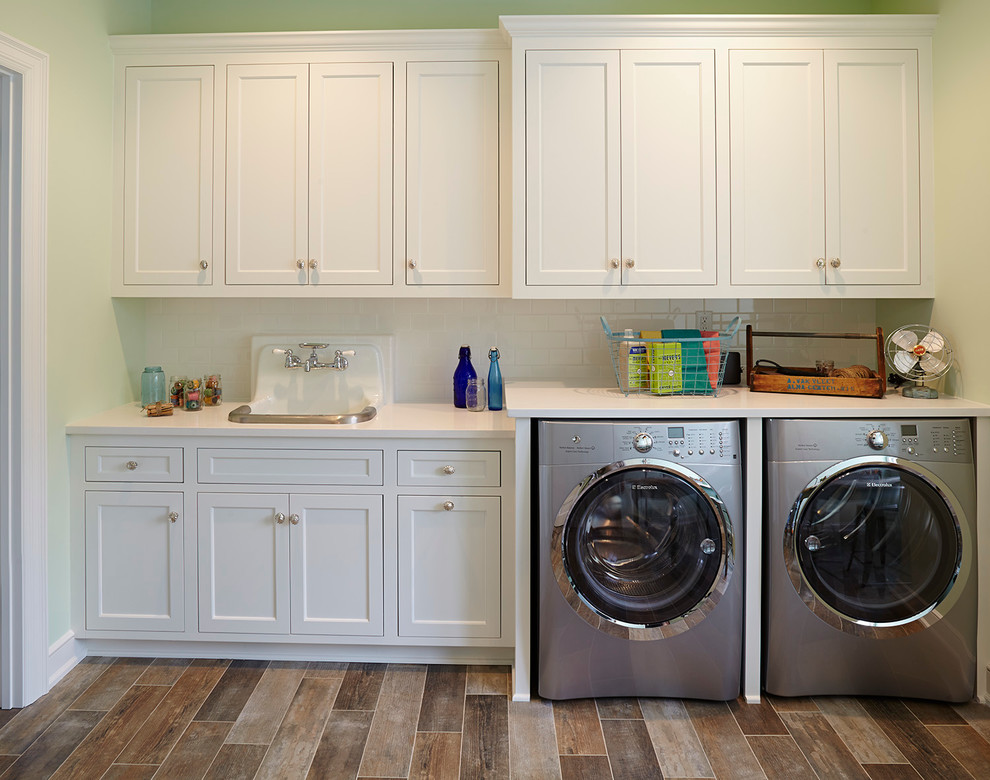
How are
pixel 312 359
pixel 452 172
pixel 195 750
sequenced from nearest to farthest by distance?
pixel 195 750
pixel 452 172
pixel 312 359

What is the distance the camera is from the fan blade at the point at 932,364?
8.04 ft

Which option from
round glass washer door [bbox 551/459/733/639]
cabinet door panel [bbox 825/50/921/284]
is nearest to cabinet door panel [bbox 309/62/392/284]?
round glass washer door [bbox 551/459/733/639]

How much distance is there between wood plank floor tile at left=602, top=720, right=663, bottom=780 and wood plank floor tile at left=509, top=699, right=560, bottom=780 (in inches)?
6.3

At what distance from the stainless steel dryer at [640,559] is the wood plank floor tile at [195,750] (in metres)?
0.98

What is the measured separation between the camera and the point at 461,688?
94.2 inches

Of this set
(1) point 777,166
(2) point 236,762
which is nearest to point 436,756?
(2) point 236,762

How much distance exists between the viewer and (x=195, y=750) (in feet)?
6.65

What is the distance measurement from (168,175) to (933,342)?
9.42 ft

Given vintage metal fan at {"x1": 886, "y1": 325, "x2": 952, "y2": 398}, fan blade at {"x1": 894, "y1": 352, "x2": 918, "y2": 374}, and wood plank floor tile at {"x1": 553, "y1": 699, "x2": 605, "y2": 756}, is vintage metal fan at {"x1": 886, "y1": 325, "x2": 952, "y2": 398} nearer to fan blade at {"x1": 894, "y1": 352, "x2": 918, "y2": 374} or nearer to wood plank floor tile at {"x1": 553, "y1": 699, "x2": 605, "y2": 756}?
fan blade at {"x1": 894, "y1": 352, "x2": 918, "y2": 374}

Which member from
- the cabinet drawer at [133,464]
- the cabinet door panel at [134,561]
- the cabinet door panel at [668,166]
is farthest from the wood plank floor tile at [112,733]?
the cabinet door panel at [668,166]

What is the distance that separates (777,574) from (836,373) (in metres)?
0.78

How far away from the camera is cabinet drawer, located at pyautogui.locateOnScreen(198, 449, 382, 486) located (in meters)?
2.49

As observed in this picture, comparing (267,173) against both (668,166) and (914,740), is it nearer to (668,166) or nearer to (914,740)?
(668,166)

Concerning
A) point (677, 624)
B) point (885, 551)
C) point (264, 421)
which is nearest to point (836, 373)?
point (885, 551)
